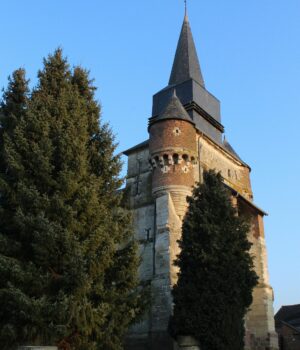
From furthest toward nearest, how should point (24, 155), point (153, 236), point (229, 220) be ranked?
point (153, 236)
point (229, 220)
point (24, 155)

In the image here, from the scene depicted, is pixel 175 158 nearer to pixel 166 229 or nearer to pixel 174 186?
pixel 174 186

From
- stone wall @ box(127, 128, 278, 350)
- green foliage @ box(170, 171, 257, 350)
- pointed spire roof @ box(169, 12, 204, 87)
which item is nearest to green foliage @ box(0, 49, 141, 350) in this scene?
green foliage @ box(170, 171, 257, 350)

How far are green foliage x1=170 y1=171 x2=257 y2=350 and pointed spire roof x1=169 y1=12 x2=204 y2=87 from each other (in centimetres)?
1368

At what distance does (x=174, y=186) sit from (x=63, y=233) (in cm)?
1100

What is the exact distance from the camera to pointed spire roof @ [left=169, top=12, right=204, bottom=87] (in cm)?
2703

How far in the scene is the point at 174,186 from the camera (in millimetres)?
19984

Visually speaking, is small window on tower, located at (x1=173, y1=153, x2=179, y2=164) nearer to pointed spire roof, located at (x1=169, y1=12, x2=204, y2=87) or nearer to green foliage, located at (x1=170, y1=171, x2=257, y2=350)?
green foliage, located at (x1=170, y1=171, x2=257, y2=350)

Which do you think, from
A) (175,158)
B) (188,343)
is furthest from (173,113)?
(188,343)

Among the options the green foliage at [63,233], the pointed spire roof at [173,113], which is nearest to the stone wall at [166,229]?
the pointed spire roof at [173,113]

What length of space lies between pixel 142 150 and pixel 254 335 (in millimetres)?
11107

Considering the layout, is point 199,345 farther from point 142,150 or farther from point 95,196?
point 142,150

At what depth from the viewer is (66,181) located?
10.1 metres

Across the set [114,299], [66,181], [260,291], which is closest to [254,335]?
[260,291]

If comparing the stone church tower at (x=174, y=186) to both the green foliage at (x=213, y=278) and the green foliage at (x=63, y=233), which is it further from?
the green foliage at (x=63, y=233)
